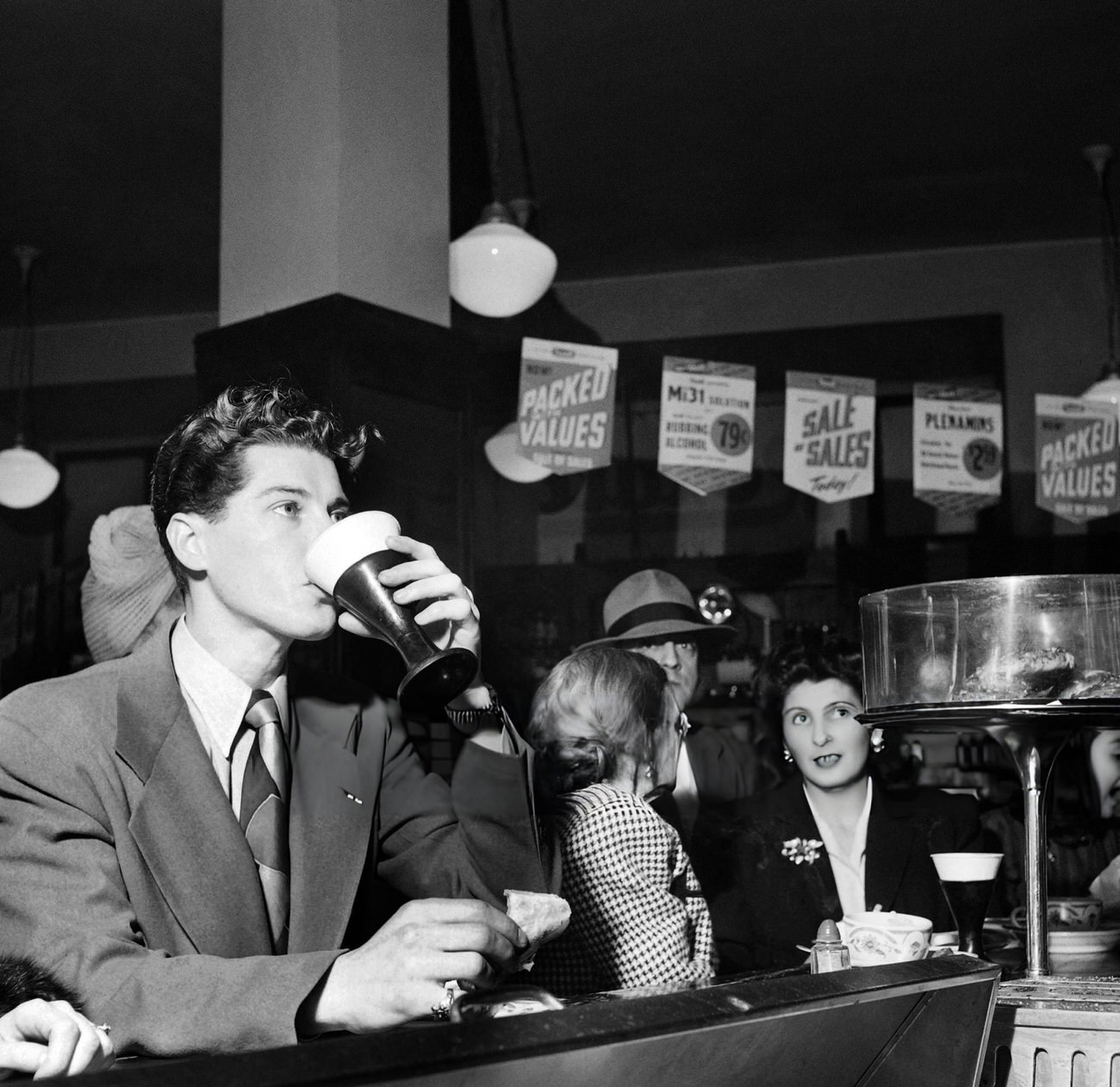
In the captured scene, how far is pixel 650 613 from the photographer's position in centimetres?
379

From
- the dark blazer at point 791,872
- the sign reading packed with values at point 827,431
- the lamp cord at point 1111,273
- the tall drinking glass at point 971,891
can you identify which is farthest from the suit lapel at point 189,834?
the lamp cord at point 1111,273

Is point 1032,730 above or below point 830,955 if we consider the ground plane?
above

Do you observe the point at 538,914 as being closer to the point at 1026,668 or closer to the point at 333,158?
the point at 1026,668

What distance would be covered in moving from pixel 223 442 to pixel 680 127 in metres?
3.92

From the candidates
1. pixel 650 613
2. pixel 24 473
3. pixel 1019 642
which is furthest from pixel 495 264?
pixel 24 473

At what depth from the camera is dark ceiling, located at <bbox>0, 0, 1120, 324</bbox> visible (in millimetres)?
4379

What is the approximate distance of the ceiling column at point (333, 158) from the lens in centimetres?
341

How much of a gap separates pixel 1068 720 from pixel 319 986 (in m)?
1.12

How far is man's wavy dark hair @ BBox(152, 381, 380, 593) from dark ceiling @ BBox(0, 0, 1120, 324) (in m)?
2.60

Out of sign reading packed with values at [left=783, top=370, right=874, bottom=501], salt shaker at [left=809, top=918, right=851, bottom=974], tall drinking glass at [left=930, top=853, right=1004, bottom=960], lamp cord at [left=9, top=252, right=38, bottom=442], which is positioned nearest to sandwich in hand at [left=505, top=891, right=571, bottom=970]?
salt shaker at [left=809, top=918, right=851, bottom=974]

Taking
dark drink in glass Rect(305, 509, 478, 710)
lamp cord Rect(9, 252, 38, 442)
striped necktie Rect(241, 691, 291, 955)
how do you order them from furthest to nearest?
lamp cord Rect(9, 252, 38, 442) → striped necktie Rect(241, 691, 291, 955) → dark drink in glass Rect(305, 509, 478, 710)

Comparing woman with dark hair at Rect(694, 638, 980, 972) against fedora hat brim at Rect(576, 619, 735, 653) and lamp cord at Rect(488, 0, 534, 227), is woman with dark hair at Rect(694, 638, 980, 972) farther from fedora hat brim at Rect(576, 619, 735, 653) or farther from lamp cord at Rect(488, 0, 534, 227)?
lamp cord at Rect(488, 0, 534, 227)

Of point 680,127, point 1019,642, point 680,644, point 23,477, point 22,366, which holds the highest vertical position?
point 680,127

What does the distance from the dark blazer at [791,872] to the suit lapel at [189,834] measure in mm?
1435
